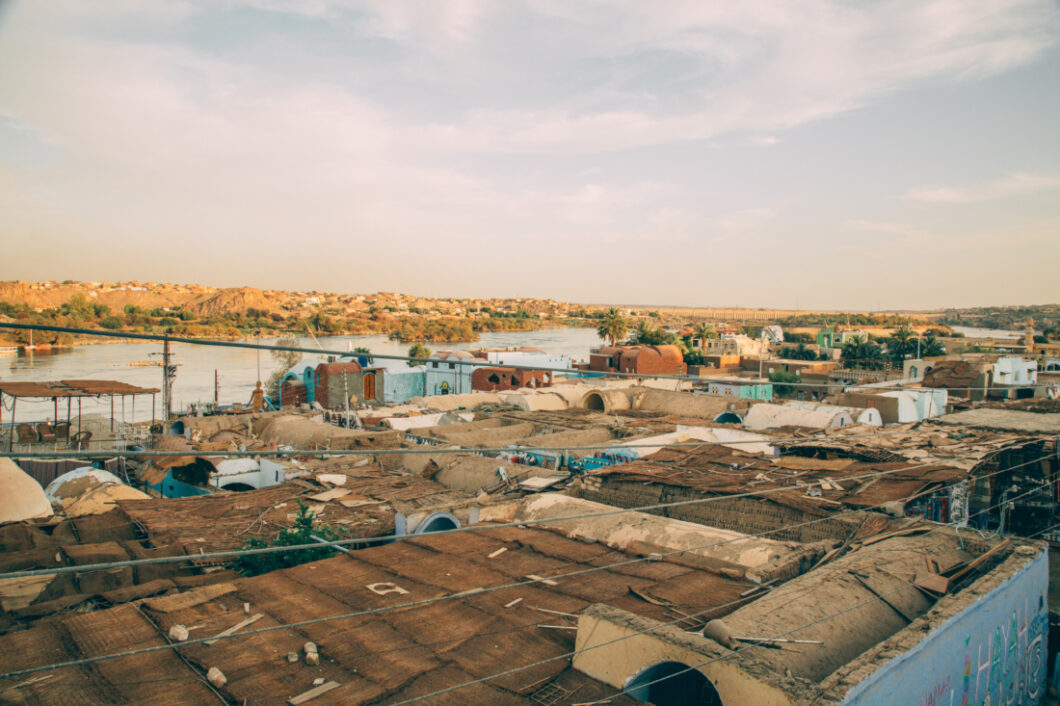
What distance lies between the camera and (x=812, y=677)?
4191 mm

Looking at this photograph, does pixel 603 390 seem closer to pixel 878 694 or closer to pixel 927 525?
pixel 927 525

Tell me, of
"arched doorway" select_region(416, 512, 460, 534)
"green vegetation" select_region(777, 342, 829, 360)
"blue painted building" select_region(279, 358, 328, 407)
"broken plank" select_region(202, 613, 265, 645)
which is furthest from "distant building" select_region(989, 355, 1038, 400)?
"blue painted building" select_region(279, 358, 328, 407)

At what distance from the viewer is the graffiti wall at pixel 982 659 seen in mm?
4273

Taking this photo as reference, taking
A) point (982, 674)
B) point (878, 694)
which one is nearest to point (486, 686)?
point (878, 694)

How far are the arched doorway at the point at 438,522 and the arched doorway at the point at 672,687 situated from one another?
5162 millimetres

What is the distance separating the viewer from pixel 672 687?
5.30 metres

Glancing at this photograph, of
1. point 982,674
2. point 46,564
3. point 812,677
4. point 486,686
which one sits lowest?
point 46,564

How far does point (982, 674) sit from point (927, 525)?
1.77 metres

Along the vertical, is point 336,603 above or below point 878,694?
below

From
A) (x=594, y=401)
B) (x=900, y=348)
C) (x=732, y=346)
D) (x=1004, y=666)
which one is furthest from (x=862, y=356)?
(x=1004, y=666)

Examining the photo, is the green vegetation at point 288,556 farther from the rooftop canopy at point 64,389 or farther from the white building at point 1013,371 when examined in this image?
the white building at point 1013,371

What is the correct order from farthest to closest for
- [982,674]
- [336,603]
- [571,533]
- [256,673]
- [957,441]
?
1. [957,441]
2. [571,533]
3. [336,603]
4. [982,674]
5. [256,673]

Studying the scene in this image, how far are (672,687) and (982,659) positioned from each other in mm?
2662

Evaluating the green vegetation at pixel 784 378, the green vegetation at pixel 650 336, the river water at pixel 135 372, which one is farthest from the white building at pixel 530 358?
the green vegetation at pixel 650 336
